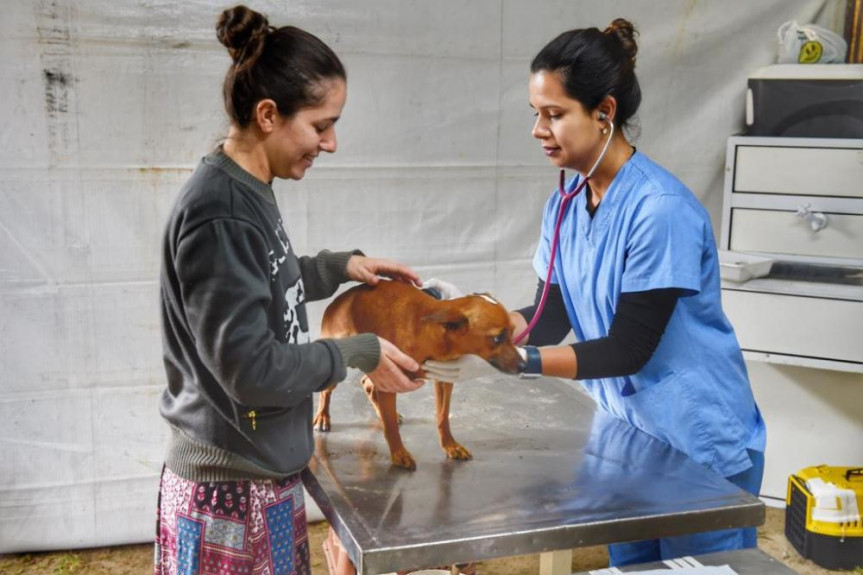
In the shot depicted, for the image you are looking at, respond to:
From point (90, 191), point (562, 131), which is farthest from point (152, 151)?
point (562, 131)

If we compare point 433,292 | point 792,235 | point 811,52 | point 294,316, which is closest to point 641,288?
point 433,292

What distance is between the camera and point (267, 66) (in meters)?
Answer: 1.25

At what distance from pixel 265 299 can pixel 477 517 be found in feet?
1.49

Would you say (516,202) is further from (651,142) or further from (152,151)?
(152,151)

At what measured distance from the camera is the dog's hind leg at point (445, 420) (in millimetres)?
1589

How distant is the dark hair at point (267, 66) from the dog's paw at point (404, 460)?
23.9 inches

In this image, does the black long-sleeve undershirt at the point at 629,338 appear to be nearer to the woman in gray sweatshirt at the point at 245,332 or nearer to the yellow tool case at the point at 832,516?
the woman in gray sweatshirt at the point at 245,332

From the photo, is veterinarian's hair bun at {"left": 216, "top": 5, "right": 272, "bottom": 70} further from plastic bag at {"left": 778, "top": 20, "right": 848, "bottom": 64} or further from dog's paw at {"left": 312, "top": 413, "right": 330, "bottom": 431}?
plastic bag at {"left": 778, "top": 20, "right": 848, "bottom": 64}

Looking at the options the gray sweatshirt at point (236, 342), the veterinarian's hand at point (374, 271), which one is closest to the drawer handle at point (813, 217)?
the veterinarian's hand at point (374, 271)

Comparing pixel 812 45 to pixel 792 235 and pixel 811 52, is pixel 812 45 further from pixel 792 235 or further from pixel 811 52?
pixel 792 235

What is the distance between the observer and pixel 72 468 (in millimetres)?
2699

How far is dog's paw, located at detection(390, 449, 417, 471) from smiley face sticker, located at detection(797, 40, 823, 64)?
2046 mm

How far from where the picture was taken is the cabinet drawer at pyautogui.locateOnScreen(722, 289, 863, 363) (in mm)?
2670

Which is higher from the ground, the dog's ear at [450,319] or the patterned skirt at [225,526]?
the dog's ear at [450,319]
